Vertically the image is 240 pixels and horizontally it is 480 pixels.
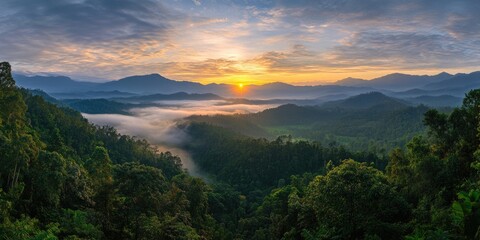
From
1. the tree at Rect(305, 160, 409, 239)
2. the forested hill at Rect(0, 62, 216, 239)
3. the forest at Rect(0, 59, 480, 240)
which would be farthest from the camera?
the tree at Rect(305, 160, 409, 239)

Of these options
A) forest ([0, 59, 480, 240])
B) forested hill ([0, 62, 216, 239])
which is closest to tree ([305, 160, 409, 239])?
forest ([0, 59, 480, 240])

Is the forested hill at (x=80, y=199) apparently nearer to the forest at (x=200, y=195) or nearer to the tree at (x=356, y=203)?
the forest at (x=200, y=195)

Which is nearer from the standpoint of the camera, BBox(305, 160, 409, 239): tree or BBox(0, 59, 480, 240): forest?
BBox(0, 59, 480, 240): forest

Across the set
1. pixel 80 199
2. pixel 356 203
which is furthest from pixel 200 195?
pixel 356 203

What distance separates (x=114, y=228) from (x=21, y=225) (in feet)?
23.4

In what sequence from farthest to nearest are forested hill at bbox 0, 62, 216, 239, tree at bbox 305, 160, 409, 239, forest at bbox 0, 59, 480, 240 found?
tree at bbox 305, 160, 409, 239 → forested hill at bbox 0, 62, 216, 239 → forest at bbox 0, 59, 480, 240

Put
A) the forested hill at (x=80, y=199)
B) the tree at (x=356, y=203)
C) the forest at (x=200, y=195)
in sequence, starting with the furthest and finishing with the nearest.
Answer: the tree at (x=356, y=203)
the forested hill at (x=80, y=199)
the forest at (x=200, y=195)

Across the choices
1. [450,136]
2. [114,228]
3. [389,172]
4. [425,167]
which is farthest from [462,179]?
[114,228]

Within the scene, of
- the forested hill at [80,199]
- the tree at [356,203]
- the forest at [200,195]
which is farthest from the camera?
the tree at [356,203]

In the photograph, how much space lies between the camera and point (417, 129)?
185250 millimetres

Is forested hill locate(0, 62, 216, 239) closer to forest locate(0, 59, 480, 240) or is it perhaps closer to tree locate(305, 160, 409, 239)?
forest locate(0, 59, 480, 240)

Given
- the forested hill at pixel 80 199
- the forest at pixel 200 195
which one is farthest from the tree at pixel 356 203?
the forested hill at pixel 80 199

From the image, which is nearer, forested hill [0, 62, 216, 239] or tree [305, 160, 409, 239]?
forested hill [0, 62, 216, 239]

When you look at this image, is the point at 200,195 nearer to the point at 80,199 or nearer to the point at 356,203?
the point at 80,199
